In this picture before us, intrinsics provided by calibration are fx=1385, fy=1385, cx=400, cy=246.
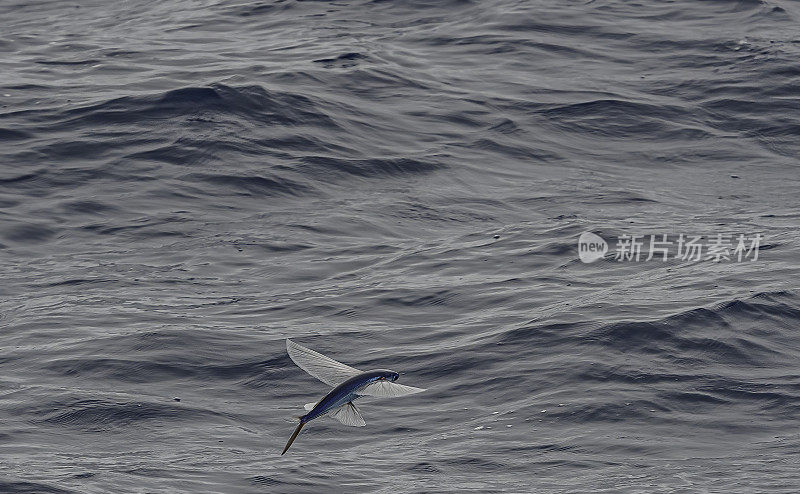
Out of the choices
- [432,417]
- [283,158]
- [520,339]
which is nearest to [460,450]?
[432,417]

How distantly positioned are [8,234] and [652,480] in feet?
24.6

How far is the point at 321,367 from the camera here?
20.8 feet

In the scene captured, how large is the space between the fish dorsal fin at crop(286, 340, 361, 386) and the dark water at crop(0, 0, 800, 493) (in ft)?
6.50

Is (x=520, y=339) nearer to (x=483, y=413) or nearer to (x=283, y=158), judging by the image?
(x=483, y=413)

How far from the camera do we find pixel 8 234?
13.3 m

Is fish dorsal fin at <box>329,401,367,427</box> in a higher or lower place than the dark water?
higher

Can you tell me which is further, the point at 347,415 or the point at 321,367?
the point at 321,367
